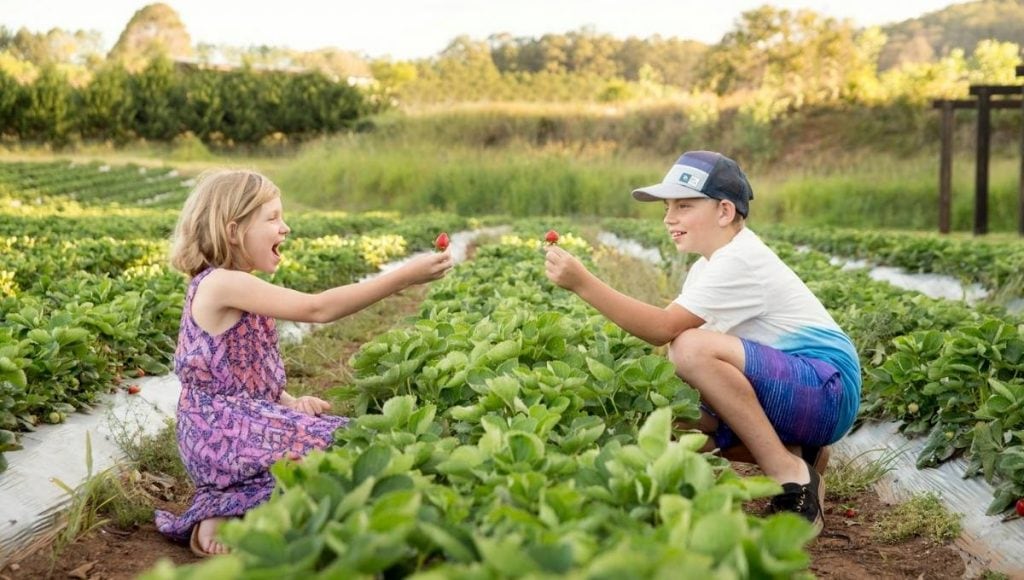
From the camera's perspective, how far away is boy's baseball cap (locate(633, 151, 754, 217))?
11.1 feet

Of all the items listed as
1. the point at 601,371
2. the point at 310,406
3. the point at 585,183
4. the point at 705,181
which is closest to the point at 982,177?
the point at 585,183

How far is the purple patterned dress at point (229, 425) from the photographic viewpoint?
10.3 ft

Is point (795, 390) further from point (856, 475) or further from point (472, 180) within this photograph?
point (472, 180)

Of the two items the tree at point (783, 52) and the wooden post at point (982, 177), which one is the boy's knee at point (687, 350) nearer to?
the wooden post at point (982, 177)

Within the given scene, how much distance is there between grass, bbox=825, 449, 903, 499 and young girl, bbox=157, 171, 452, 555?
1968 millimetres

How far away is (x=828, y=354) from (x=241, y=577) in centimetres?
248

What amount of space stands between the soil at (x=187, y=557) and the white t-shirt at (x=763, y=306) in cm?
47

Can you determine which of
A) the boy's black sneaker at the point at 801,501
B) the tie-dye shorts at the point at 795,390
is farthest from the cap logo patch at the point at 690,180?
the boy's black sneaker at the point at 801,501

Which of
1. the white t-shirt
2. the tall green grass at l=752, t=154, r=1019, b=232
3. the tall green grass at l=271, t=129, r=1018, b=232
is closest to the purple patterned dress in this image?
the white t-shirt

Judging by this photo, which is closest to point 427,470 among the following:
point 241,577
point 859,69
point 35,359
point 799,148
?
point 241,577

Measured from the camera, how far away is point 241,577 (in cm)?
143

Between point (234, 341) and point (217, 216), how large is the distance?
1.34ft

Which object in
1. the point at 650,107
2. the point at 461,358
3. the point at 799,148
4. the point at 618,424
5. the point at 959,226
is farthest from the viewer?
the point at 650,107

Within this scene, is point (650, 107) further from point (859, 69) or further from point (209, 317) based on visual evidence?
point (209, 317)
